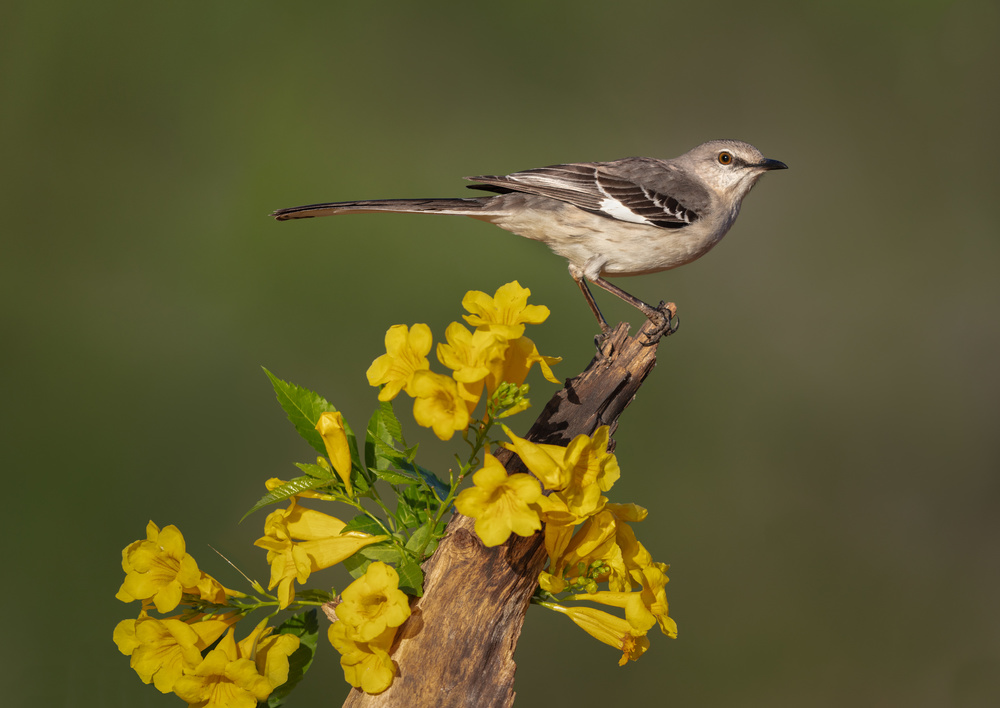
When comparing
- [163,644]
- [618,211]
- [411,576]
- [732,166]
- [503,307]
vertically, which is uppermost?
[732,166]

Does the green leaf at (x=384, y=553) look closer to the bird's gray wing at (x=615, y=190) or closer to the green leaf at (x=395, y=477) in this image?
the green leaf at (x=395, y=477)

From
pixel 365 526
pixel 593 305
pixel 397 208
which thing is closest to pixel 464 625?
pixel 365 526

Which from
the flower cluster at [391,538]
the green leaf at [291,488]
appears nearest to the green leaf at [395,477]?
the flower cluster at [391,538]

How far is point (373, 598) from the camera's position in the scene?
1110 mm

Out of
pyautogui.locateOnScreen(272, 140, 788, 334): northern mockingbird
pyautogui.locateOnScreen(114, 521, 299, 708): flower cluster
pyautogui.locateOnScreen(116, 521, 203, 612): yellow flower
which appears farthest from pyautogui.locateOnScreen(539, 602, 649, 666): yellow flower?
pyautogui.locateOnScreen(272, 140, 788, 334): northern mockingbird

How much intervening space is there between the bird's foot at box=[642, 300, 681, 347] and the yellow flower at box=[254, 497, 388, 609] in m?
0.81

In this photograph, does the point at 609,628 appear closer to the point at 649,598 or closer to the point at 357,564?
the point at 649,598

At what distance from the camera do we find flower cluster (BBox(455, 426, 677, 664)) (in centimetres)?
106

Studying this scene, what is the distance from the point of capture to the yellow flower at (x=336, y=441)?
Result: 4.05 ft

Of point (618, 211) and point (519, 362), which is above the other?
point (618, 211)

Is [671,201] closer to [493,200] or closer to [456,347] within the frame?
[493,200]

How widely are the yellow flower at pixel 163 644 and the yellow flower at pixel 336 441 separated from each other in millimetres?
345

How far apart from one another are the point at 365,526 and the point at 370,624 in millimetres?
185

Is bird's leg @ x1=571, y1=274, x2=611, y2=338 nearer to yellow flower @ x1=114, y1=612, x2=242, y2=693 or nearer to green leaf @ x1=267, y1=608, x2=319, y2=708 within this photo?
green leaf @ x1=267, y1=608, x2=319, y2=708
